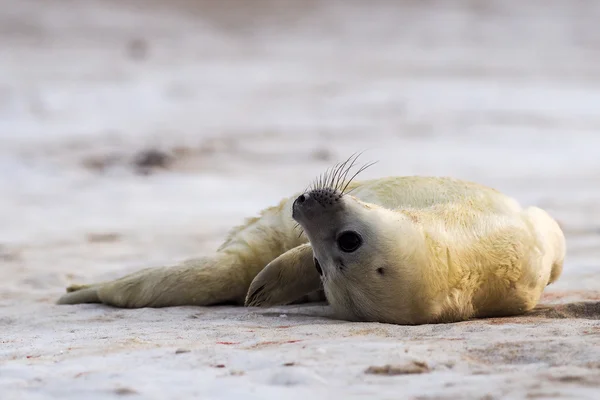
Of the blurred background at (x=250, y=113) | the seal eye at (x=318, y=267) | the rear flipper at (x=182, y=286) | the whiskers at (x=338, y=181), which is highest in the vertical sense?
the blurred background at (x=250, y=113)

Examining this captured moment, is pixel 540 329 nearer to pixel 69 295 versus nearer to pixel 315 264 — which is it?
pixel 315 264

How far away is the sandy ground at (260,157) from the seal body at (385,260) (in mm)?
130

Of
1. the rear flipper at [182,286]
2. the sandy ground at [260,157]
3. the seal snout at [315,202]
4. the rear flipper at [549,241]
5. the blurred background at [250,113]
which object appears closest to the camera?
the sandy ground at [260,157]

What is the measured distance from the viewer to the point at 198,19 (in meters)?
16.3

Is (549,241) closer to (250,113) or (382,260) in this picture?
(382,260)

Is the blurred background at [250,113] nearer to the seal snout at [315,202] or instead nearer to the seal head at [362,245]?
the seal head at [362,245]

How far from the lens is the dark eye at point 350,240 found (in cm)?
356

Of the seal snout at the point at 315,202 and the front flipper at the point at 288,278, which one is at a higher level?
the seal snout at the point at 315,202

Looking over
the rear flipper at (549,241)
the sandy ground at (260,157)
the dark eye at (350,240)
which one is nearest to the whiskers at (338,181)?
the dark eye at (350,240)

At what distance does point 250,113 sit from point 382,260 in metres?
8.90

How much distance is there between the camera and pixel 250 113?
12.3 m

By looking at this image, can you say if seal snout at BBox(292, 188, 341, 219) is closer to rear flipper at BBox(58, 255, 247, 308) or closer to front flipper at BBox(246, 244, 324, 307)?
front flipper at BBox(246, 244, 324, 307)

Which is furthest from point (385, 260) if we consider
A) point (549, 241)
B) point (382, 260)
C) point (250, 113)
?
point (250, 113)

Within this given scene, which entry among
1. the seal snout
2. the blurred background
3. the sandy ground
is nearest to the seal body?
the seal snout
